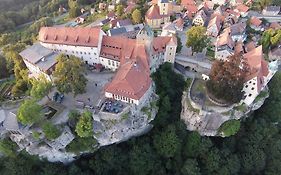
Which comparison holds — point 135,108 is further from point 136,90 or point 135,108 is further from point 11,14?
point 11,14

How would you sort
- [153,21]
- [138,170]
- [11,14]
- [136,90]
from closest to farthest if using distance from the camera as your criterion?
[136,90], [138,170], [153,21], [11,14]

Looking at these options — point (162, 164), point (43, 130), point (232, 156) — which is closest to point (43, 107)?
point (43, 130)

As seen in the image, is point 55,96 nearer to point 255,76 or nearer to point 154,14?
point 255,76

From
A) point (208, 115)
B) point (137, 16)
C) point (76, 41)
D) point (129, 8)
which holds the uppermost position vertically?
point (76, 41)

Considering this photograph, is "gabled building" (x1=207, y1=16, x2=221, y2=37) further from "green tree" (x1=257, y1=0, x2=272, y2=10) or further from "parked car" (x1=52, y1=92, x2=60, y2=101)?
"parked car" (x1=52, y1=92, x2=60, y2=101)

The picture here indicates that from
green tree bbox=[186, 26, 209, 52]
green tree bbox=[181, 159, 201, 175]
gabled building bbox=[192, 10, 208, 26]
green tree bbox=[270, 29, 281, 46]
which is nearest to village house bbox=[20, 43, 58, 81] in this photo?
green tree bbox=[186, 26, 209, 52]

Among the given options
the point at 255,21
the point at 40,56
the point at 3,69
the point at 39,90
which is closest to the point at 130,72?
the point at 39,90
